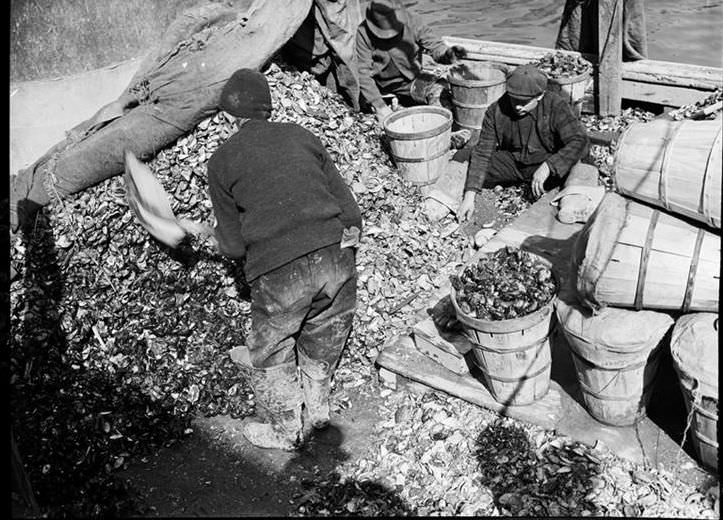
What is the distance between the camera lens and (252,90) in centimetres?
441

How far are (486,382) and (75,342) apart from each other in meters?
3.03

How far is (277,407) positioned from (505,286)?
1723 millimetres

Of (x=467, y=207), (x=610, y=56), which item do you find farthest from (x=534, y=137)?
(x=610, y=56)

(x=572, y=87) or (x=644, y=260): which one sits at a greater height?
(x=644, y=260)

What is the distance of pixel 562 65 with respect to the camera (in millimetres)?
8328

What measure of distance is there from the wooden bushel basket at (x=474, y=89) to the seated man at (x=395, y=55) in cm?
37

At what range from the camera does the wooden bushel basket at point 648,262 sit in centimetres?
392

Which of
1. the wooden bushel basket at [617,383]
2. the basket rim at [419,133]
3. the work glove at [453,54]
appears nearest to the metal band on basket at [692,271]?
the wooden bushel basket at [617,383]

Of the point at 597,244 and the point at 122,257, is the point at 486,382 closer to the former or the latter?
the point at 597,244

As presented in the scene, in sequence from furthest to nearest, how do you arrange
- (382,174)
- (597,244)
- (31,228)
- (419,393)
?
(382,174) < (31,228) < (419,393) < (597,244)

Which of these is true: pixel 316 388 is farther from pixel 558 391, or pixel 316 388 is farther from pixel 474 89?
pixel 474 89

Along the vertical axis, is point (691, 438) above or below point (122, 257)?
below

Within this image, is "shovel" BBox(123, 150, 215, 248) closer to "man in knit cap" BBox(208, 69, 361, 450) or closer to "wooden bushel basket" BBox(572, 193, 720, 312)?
"man in knit cap" BBox(208, 69, 361, 450)

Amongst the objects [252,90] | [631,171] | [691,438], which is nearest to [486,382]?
[691,438]
